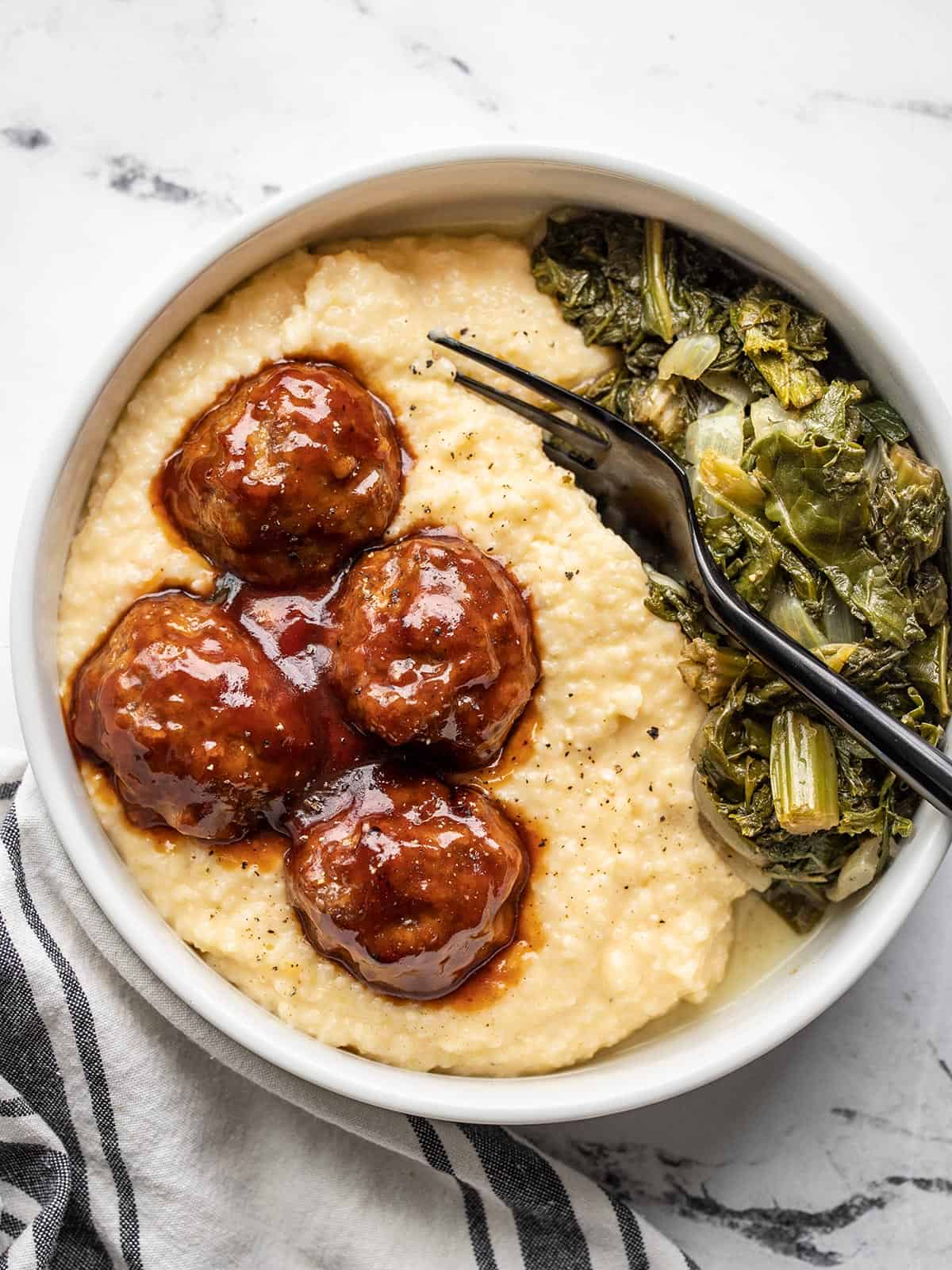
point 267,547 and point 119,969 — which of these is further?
point 119,969

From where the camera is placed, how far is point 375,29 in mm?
5340

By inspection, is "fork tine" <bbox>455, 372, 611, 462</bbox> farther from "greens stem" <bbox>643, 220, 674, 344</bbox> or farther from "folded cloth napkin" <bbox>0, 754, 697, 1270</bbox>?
"folded cloth napkin" <bbox>0, 754, 697, 1270</bbox>

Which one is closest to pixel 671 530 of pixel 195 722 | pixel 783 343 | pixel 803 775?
pixel 783 343

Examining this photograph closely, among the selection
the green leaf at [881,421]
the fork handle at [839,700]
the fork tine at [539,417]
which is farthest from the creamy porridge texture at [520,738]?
the green leaf at [881,421]

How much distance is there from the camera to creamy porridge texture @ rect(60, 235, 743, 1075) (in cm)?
458

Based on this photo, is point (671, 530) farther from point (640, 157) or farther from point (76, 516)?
point (76, 516)

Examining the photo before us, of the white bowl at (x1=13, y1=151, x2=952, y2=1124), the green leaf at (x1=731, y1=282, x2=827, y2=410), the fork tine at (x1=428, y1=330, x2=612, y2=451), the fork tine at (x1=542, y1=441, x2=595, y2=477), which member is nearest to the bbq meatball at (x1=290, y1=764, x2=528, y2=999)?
Result: the white bowl at (x1=13, y1=151, x2=952, y2=1124)

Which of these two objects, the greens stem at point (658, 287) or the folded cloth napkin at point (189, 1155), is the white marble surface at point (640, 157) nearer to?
the folded cloth napkin at point (189, 1155)

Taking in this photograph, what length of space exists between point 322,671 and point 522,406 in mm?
1278

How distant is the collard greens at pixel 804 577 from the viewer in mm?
4531

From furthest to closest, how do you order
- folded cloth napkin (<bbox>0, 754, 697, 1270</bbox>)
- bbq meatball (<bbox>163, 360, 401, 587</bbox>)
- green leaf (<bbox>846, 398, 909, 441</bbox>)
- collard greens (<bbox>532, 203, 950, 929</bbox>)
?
folded cloth napkin (<bbox>0, 754, 697, 1270</bbox>) → green leaf (<bbox>846, 398, 909, 441</bbox>) → collard greens (<bbox>532, 203, 950, 929</bbox>) → bbq meatball (<bbox>163, 360, 401, 587</bbox>)

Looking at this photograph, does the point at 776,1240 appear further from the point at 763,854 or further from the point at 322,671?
the point at 322,671

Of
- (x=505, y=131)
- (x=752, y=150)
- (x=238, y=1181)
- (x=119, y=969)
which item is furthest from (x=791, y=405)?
(x=238, y=1181)

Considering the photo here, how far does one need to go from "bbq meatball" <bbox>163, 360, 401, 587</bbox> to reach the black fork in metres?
0.57
